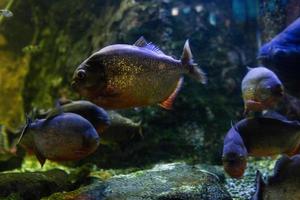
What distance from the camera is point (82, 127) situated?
9.70 feet

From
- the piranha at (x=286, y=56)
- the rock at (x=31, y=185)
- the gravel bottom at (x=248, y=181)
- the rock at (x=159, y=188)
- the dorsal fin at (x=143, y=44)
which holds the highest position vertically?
the dorsal fin at (x=143, y=44)

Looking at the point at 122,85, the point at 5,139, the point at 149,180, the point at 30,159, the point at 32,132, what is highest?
the point at 122,85

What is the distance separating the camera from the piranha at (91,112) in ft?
11.4

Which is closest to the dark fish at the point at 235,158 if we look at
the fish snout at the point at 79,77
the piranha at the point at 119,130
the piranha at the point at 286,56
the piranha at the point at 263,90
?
the piranha at the point at 263,90

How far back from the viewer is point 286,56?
3.09m

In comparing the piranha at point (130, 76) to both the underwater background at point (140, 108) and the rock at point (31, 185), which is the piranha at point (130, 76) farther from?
the rock at point (31, 185)

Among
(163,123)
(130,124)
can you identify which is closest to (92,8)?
(163,123)

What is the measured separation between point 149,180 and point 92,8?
4.60 m

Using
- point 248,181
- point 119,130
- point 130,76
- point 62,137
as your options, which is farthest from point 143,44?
point 248,181

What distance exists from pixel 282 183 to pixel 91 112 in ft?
6.04

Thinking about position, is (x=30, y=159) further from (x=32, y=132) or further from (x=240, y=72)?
(x=240, y=72)

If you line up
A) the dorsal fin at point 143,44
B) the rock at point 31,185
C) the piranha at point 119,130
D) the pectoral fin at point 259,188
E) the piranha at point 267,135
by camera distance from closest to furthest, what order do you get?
the dorsal fin at point 143,44, the pectoral fin at point 259,188, the piranha at point 267,135, the rock at point 31,185, the piranha at point 119,130

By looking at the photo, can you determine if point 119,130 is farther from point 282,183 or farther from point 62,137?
point 282,183

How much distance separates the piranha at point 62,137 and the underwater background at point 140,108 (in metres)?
0.43
